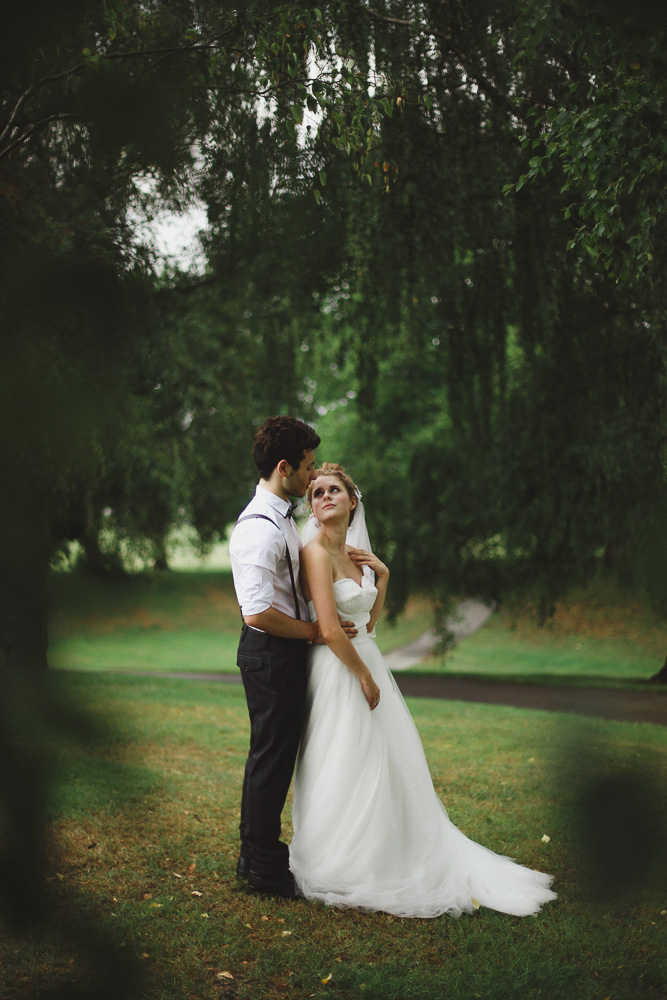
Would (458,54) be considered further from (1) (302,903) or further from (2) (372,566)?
(1) (302,903)

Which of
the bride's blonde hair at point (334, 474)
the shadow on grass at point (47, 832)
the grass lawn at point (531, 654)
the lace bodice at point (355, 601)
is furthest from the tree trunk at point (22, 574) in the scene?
the grass lawn at point (531, 654)

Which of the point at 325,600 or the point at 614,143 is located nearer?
the point at 614,143

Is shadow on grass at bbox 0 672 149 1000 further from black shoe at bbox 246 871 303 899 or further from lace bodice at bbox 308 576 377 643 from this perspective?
black shoe at bbox 246 871 303 899

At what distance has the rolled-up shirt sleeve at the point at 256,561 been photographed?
10.6 ft

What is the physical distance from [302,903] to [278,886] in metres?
0.13

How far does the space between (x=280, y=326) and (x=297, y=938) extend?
7.05 metres

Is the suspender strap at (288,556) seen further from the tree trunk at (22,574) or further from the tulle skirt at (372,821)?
the tree trunk at (22,574)

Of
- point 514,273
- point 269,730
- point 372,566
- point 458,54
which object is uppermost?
point 458,54

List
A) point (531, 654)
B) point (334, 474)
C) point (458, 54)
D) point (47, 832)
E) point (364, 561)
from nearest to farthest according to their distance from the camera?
point (47, 832) → point (334, 474) → point (364, 561) → point (458, 54) → point (531, 654)

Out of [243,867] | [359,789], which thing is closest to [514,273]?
[359,789]

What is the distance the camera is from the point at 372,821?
3441mm

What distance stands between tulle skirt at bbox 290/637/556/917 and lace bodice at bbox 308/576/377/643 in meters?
0.11

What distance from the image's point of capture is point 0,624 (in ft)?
1.98

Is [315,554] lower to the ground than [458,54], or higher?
lower
